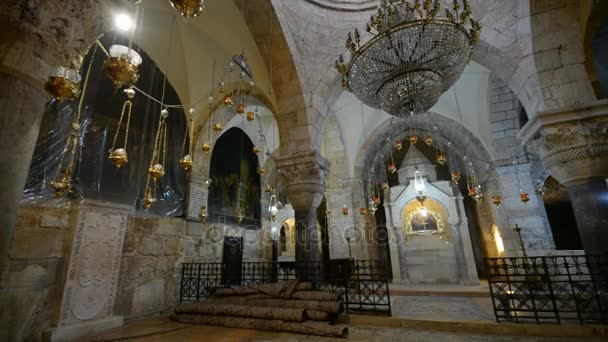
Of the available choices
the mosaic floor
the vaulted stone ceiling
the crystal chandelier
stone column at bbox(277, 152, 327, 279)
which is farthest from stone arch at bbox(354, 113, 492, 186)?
the mosaic floor

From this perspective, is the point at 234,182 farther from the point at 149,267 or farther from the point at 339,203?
the point at 339,203

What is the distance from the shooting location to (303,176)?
520cm

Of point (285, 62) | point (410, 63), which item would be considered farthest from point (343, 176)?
point (410, 63)

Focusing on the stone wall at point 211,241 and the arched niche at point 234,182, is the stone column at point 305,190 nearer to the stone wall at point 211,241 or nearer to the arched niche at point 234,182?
the stone wall at point 211,241

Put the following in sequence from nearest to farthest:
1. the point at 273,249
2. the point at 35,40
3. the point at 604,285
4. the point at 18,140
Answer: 1. the point at 18,140
2. the point at 35,40
3. the point at 604,285
4. the point at 273,249

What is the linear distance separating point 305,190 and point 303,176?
0.27 metres

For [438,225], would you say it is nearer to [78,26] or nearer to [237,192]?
[237,192]

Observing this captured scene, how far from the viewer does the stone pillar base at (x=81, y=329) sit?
11.0ft

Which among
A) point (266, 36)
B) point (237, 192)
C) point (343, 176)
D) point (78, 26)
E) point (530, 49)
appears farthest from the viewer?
point (343, 176)

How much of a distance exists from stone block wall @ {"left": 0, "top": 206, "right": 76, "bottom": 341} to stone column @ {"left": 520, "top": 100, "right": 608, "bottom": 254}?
688 centimetres

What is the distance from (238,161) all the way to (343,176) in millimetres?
3569

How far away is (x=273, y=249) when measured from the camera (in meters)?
10.1

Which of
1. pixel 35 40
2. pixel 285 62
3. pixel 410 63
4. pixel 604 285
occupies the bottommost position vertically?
pixel 604 285

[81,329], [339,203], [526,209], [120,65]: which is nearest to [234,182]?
[339,203]
